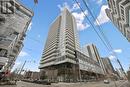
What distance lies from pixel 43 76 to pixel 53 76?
1280 cm

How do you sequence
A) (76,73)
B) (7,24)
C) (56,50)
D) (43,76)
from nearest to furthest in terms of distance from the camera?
(7,24), (76,73), (56,50), (43,76)

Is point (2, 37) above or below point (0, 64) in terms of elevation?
above

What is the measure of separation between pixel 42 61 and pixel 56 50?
19.2 metres

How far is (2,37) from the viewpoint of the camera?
36.8 metres

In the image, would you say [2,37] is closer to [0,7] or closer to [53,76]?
[0,7]

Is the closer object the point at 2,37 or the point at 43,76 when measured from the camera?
the point at 2,37

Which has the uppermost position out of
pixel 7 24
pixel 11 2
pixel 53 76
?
pixel 11 2

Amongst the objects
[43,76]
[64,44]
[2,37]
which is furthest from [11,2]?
[43,76]

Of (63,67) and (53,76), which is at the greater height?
(63,67)

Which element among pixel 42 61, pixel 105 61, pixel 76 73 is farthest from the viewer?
pixel 105 61

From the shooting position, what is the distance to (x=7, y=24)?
3844cm

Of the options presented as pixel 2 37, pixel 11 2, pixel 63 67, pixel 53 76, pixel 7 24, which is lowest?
pixel 53 76

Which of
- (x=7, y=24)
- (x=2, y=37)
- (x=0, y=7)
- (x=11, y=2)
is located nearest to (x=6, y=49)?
(x=2, y=37)

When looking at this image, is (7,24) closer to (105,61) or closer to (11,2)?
(11,2)
